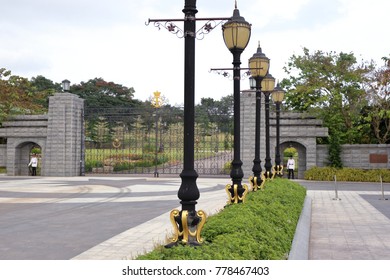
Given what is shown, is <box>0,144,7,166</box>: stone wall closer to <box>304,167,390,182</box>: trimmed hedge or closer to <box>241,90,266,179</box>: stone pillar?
<box>241,90,266,179</box>: stone pillar

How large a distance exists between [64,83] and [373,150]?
64.3 feet

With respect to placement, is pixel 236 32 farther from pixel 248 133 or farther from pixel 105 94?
pixel 105 94

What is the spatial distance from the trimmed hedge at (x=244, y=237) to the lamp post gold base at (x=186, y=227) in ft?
0.57

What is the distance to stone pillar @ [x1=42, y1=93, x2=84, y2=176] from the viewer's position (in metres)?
27.8

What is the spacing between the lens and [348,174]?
25.3m

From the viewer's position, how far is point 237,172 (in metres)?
9.34

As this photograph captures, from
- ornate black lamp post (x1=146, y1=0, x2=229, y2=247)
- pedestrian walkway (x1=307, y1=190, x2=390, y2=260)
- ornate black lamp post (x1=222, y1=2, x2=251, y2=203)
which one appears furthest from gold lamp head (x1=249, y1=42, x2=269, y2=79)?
ornate black lamp post (x1=146, y1=0, x2=229, y2=247)

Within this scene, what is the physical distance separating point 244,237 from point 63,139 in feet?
78.7

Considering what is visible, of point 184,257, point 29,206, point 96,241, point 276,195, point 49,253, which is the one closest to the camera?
point 184,257

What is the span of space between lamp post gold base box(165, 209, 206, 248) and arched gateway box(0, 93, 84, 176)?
2354 centimetres

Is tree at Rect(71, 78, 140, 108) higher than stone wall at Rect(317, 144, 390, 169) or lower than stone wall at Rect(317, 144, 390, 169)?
higher

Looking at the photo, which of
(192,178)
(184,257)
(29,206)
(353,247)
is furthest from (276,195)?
(29,206)

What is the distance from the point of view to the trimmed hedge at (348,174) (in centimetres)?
2511

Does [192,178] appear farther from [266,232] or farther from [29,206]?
[29,206]
